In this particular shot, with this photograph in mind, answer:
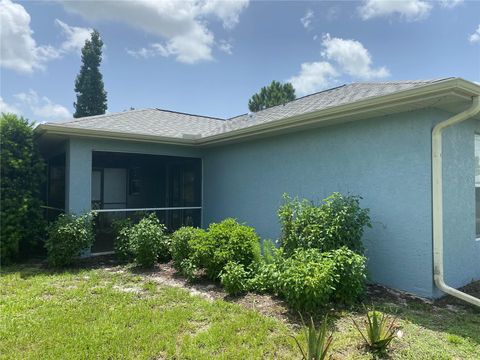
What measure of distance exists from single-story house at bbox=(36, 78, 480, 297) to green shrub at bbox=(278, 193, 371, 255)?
0.64 metres

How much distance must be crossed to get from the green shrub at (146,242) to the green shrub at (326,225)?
2.75 metres

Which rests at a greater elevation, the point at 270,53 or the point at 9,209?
the point at 270,53

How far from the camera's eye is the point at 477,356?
10.2 feet

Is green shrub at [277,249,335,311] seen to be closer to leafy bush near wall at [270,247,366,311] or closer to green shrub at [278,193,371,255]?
leafy bush near wall at [270,247,366,311]

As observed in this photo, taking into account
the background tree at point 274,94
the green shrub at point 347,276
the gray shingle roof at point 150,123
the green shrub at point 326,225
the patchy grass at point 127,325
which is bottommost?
the patchy grass at point 127,325

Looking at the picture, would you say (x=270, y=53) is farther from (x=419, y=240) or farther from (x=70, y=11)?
(x=419, y=240)

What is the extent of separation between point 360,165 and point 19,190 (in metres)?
7.31

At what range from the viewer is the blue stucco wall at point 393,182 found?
4.86m

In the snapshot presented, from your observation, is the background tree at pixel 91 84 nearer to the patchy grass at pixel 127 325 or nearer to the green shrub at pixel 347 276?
the patchy grass at pixel 127 325

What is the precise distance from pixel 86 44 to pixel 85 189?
22.9 metres

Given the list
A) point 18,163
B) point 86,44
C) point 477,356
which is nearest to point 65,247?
point 18,163

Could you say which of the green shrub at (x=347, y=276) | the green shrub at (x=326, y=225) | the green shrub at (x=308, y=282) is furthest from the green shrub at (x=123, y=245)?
the green shrub at (x=347, y=276)

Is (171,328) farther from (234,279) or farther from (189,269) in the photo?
(189,269)

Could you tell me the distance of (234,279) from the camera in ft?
15.8
